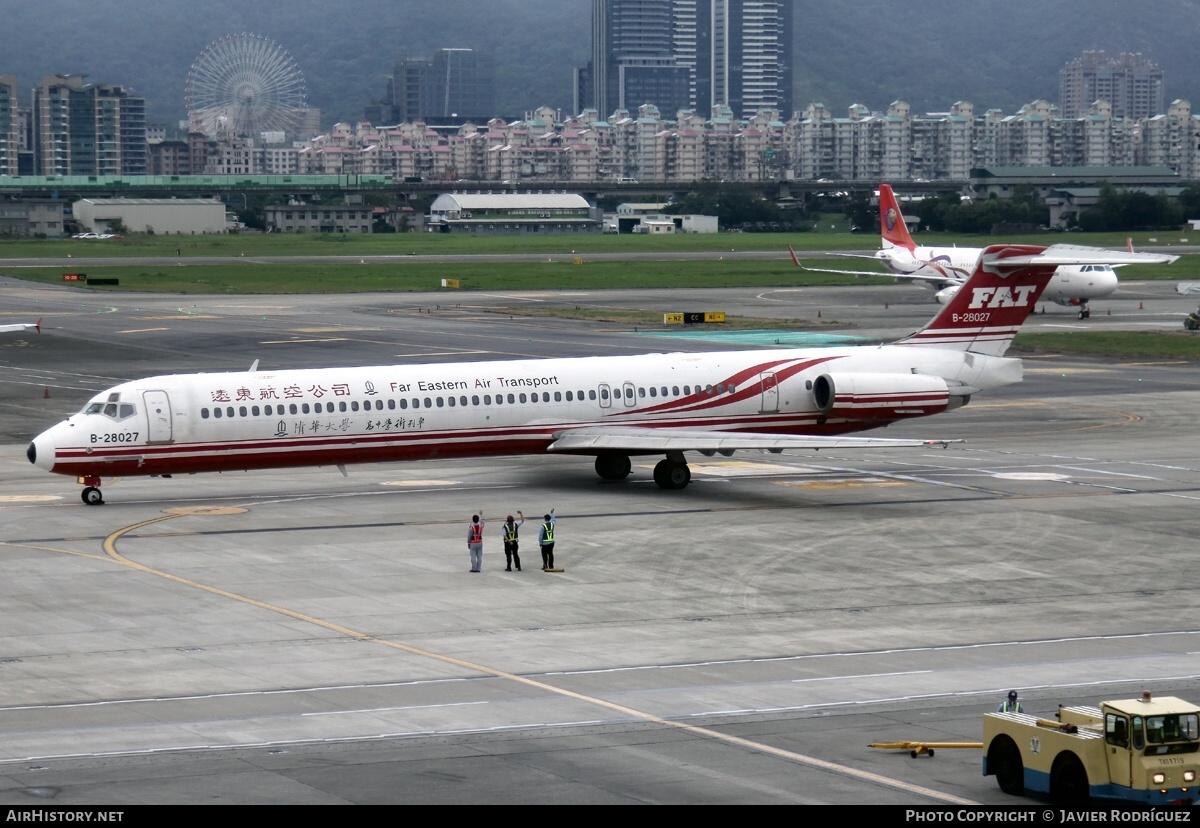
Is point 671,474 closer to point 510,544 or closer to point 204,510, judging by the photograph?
point 510,544

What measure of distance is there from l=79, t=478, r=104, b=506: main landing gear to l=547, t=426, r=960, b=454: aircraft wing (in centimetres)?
1205

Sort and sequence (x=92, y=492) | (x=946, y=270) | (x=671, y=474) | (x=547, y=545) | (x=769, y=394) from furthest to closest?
1. (x=946, y=270)
2. (x=769, y=394)
3. (x=671, y=474)
4. (x=92, y=492)
5. (x=547, y=545)

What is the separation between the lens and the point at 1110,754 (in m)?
20.8

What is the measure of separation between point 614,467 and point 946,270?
68.4 m

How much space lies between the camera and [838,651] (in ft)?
101

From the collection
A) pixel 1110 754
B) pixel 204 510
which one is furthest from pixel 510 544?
pixel 1110 754

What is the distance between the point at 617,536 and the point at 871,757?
18.3 m

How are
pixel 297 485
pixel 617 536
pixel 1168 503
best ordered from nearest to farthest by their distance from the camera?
pixel 617 536
pixel 1168 503
pixel 297 485

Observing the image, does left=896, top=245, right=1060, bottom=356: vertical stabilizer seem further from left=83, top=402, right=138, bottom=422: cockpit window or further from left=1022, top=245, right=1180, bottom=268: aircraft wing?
left=83, top=402, right=138, bottom=422: cockpit window

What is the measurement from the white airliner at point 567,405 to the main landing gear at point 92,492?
0.12 feet

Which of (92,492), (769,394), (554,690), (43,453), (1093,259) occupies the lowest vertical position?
(554,690)

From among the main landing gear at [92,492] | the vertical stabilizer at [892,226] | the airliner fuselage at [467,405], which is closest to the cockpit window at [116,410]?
the airliner fuselage at [467,405]

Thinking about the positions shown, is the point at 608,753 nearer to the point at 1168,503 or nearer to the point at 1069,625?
the point at 1069,625
